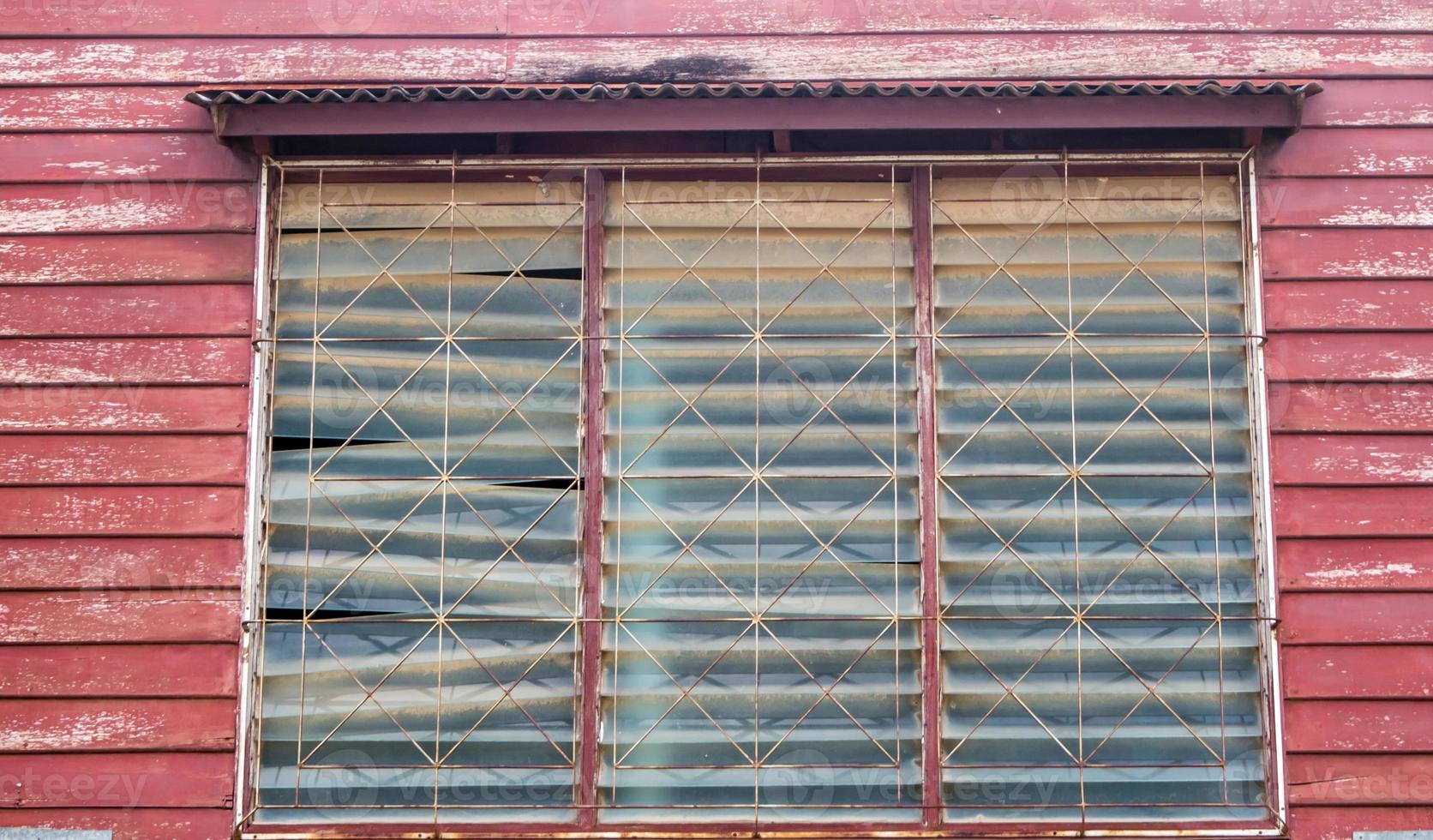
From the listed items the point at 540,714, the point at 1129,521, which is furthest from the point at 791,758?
the point at 1129,521

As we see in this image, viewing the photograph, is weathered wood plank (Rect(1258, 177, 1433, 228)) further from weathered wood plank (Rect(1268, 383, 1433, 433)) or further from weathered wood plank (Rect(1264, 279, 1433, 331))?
weathered wood plank (Rect(1268, 383, 1433, 433))

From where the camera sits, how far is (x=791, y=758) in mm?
5609

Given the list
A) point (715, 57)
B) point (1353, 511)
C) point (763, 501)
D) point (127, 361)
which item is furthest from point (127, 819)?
point (1353, 511)

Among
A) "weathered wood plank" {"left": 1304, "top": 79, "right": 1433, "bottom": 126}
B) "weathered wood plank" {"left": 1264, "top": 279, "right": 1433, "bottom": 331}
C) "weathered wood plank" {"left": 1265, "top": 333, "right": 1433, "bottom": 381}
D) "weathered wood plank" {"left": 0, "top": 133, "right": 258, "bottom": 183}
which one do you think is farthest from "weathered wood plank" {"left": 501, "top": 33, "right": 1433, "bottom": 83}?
"weathered wood plank" {"left": 0, "top": 133, "right": 258, "bottom": 183}

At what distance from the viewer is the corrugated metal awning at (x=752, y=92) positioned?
5.55 meters

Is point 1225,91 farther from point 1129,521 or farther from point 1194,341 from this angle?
point 1129,521

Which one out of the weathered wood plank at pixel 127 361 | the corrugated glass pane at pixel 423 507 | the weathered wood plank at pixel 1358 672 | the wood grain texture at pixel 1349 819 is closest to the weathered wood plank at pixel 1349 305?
the weathered wood plank at pixel 1358 672

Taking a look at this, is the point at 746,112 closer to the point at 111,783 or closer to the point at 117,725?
the point at 117,725

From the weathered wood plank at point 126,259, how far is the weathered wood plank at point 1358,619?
4.75 m

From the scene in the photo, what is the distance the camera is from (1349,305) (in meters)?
5.79

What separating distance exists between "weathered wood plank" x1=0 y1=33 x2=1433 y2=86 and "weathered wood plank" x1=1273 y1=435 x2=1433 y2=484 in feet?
5.56

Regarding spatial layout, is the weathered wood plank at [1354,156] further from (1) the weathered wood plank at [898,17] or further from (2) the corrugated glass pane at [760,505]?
(2) the corrugated glass pane at [760,505]

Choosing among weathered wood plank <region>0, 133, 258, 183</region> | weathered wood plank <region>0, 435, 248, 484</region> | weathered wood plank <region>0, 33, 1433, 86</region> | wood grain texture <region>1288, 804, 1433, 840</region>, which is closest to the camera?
wood grain texture <region>1288, 804, 1433, 840</region>

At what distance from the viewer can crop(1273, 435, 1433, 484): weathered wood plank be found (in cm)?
568
